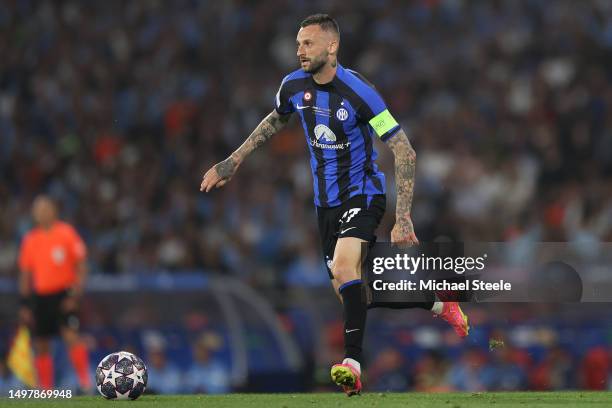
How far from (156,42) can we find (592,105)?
21.4 feet

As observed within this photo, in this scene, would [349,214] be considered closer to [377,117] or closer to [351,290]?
[351,290]

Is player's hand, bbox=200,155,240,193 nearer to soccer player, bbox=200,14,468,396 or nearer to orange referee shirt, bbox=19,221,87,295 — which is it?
soccer player, bbox=200,14,468,396

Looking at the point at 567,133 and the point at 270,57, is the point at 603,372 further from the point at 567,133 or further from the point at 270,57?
the point at 270,57

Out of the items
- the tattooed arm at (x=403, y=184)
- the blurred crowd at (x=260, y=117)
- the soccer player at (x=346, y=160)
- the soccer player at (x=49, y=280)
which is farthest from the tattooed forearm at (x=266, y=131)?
the blurred crowd at (x=260, y=117)

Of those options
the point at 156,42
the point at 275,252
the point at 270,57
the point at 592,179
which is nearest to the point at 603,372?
the point at 592,179

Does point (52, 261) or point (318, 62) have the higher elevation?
point (318, 62)

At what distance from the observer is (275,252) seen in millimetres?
15039

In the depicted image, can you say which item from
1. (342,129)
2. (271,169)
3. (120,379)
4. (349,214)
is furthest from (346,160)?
(271,169)

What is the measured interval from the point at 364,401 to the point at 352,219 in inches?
44.8

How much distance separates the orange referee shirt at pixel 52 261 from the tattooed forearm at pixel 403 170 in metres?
5.75

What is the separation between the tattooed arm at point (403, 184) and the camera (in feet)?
25.9

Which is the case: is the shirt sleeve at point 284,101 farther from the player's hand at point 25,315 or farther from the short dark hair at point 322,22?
the player's hand at point 25,315

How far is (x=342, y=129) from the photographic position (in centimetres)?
805

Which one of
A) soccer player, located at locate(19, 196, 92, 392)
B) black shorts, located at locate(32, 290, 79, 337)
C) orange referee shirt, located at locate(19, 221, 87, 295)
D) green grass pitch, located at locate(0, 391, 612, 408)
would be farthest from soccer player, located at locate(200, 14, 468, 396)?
orange referee shirt, located at locate(19, 221, 87, 295)
